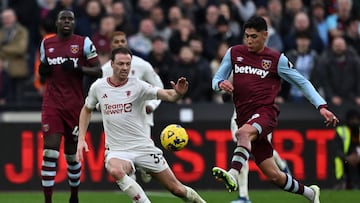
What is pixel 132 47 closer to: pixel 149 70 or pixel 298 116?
pixel 298 116

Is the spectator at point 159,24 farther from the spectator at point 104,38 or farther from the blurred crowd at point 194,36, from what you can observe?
the spectator at point 104,38

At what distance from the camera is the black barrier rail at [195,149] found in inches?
806

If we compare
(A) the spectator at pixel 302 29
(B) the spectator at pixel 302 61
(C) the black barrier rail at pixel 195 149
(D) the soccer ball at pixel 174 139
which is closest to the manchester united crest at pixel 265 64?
(D) the soccer ball at pixel 174 139

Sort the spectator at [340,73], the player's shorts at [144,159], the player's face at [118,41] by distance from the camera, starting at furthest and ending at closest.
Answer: the spectator at [340,73]
the player's face at [118,41]
the player's shorts at [144,159]

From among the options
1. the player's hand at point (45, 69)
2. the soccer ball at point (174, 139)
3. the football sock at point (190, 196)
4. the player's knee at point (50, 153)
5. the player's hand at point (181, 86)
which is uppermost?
the player's hand at point (181, 86)

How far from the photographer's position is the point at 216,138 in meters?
20.7

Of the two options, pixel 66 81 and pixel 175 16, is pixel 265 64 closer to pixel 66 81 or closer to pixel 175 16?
pixel 66 81

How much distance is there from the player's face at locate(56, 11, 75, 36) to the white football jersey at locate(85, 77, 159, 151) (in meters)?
2.18

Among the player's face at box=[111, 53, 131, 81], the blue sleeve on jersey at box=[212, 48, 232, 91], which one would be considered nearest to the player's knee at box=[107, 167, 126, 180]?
the player's face at box=[111, 53, 131, 81]

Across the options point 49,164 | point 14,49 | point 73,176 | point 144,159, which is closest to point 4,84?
point 14,49

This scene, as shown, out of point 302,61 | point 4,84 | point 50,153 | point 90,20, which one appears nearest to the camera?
point 50,153

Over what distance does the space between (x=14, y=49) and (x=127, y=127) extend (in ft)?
28.4

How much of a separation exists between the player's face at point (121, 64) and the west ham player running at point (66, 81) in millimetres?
1755

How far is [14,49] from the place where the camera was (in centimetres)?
2175
